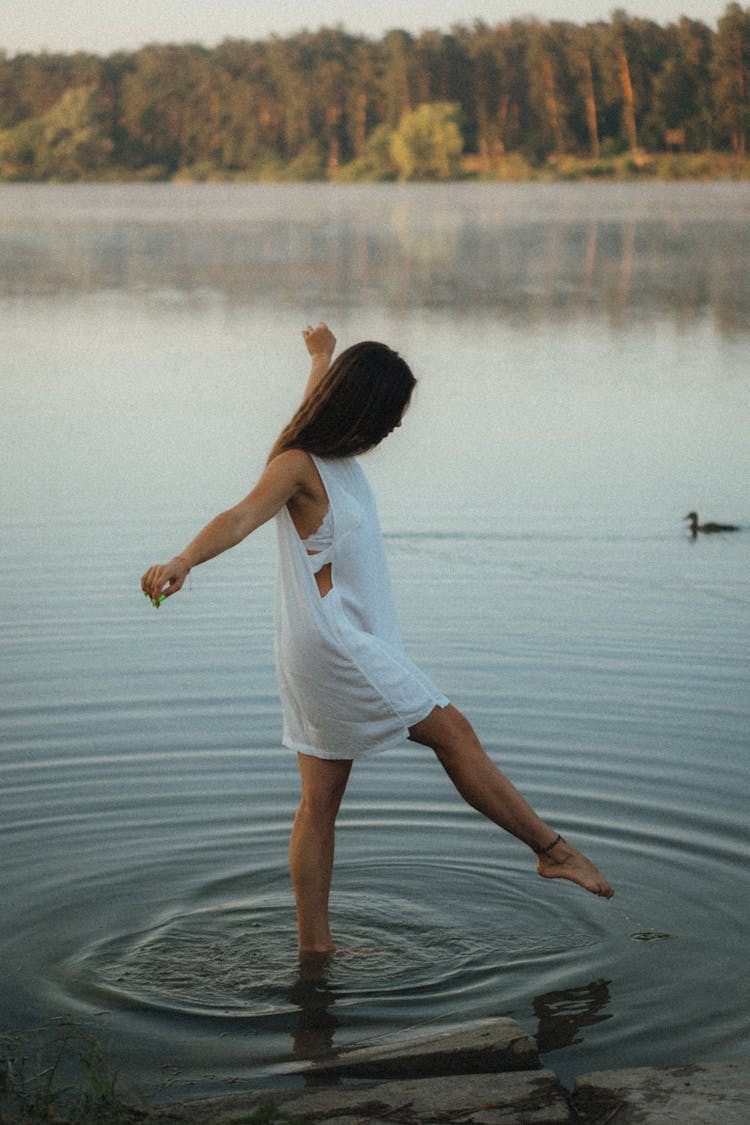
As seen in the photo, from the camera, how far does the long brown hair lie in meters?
4.97

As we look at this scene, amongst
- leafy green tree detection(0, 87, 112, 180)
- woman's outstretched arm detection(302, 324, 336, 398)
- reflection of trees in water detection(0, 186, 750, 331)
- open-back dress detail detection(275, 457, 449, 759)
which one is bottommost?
open-back dress detail detection(275, 457, 449, 759)

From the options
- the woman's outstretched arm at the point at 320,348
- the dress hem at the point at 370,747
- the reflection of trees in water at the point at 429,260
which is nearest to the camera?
the dress hem at the point at 370,747

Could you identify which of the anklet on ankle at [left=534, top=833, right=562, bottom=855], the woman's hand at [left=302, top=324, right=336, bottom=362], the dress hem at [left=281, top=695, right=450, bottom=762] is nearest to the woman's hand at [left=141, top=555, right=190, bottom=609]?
the dress hem at [left=281, top=695, right=450, bottom=762]

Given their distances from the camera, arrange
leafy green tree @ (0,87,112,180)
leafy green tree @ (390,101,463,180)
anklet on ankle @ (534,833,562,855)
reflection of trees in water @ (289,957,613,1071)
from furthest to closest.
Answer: leafy green tree @ (0,87,112,180), leafy green tree @ (390,101,463,180), anklet on ankle @ (534,833,562,855), reflection of trees in water @ (289,957,613,1071)

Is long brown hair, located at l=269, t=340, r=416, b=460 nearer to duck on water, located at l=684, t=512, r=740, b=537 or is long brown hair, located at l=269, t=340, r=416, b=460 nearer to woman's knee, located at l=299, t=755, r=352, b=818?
woman's knee, located at l=299, t=755, r=352, b=818

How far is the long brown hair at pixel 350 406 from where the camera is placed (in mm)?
4969

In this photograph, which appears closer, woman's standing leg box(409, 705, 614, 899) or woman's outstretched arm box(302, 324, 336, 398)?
woman's standing leg box(409, 705, 614, 899)

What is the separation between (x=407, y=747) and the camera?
7.70m

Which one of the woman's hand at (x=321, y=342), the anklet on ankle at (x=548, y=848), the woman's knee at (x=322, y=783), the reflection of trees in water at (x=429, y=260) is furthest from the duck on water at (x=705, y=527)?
the reflection of trees in water at (x=429, y=260)

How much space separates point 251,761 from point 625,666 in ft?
7.74

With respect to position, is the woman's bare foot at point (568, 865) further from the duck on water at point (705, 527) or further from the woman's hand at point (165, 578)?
the duck on water at point (705, 527)

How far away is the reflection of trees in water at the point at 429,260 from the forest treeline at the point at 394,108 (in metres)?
57.2

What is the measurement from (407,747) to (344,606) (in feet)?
9.13

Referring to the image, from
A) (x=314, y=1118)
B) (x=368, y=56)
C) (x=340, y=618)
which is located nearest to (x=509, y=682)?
(x=340, y=618)
